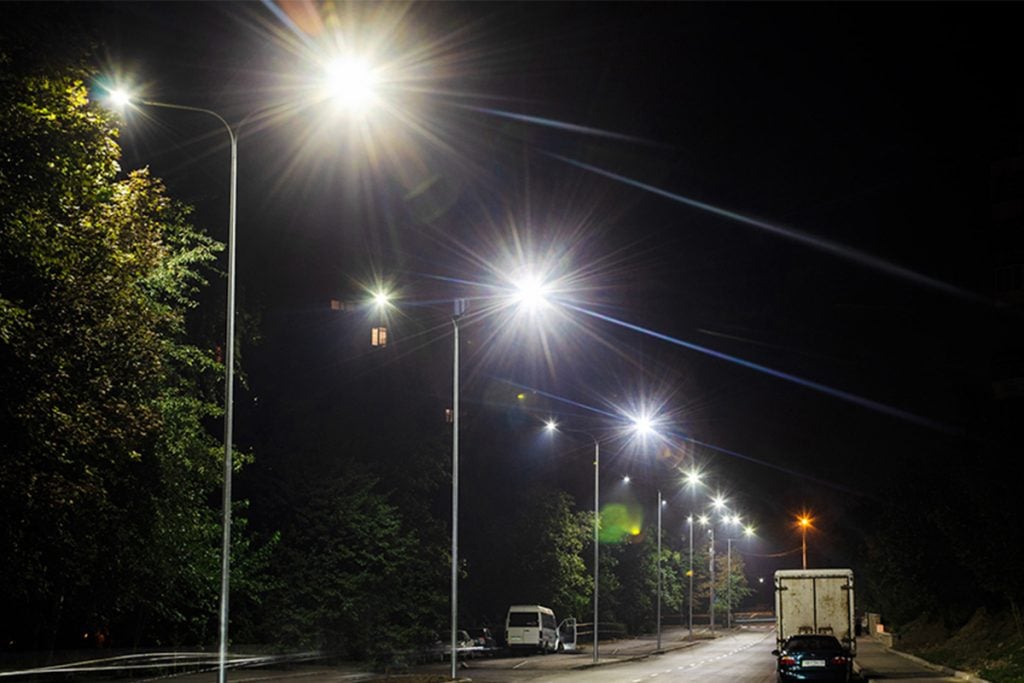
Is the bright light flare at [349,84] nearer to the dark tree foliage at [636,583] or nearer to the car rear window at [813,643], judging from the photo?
the car rear window at [813,643]

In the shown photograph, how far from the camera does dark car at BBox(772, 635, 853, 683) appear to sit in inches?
1339

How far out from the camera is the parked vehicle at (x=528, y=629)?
204ft

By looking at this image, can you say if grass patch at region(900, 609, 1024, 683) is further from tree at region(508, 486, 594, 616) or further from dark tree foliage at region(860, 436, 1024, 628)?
tree at region(508, 486, 594, 616)

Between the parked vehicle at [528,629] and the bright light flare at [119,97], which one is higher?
the bright light flare at [119,97]

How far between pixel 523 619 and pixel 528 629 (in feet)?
2.22

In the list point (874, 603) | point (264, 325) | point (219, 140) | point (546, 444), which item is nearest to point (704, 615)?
point (874, 603)

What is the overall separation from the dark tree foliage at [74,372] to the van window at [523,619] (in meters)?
30.0

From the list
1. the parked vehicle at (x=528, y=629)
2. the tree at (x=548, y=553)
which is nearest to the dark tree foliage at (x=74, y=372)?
the parked vehicle at (x=528, y=629)

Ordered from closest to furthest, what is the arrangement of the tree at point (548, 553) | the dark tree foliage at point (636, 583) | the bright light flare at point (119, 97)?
the bright light flare at point (119, 97) < the tree at point (548, 553) < the dark tree foliage at point (636, 583)

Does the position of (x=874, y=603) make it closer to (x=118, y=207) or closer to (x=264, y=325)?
(x=264, y=325)

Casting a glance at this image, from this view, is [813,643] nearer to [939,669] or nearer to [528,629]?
[939,669]

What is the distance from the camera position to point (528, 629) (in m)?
62.5

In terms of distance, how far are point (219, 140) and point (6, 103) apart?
65.4ft

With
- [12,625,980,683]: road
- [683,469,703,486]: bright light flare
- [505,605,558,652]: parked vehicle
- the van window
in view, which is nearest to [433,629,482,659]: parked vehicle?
[12,625,980,683]: road
